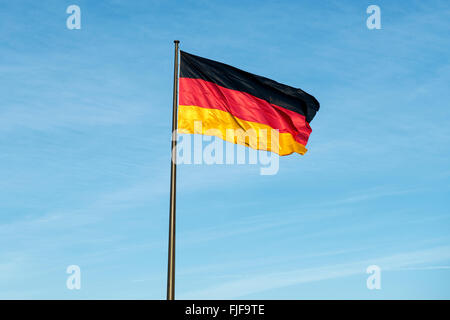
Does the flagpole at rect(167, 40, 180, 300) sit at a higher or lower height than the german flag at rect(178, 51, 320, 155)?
lower

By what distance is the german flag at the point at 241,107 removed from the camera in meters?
16.3

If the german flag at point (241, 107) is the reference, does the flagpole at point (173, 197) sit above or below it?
below

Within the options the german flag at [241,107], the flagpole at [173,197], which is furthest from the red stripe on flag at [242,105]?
the flagpole at [173,197]

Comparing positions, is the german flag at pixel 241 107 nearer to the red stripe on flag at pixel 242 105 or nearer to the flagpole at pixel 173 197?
the red stripe on flag at pixel 242 105

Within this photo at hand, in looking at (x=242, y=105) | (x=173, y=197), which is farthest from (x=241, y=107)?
(x=173, y=197)

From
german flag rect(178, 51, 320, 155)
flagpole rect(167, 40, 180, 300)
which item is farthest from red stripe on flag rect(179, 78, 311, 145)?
flagpole rect(167, 40, 180, 300)

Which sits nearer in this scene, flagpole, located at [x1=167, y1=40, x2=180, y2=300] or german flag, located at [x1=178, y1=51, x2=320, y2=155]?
flagpole, located at [x1=167, y1=40, x2=180, y2=300]

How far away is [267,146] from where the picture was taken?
17344mm

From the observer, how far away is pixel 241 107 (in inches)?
685

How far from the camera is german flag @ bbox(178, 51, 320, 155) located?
642 inches

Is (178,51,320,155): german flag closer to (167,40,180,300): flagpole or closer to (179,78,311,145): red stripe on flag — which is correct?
(179,78,311,145): red stripe on flag

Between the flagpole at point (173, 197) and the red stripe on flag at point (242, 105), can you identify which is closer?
the flagpole at point (173, 197)
